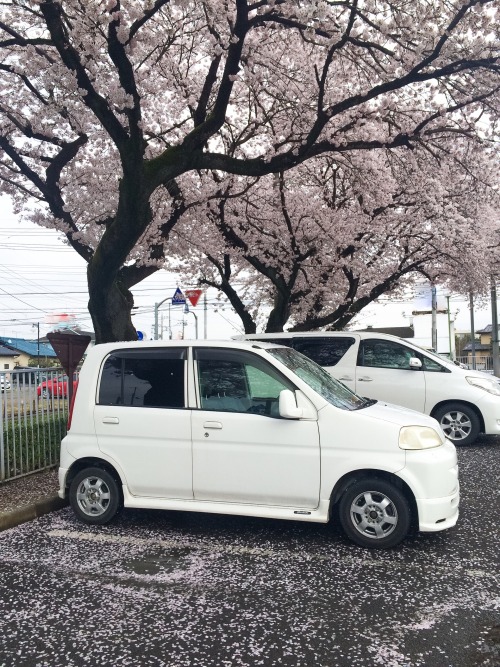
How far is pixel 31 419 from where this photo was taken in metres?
7.26

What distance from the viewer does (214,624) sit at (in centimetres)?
352

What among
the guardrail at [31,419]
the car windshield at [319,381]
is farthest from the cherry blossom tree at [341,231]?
the car windshield at [319,381]

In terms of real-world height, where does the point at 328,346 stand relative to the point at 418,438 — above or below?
above

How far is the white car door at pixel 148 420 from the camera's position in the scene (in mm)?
5199

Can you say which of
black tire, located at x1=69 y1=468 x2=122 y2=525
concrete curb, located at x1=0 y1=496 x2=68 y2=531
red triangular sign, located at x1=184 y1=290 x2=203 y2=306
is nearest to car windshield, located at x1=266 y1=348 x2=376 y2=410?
black tire, located at x1=69 y1=468 x2=122 y2=525

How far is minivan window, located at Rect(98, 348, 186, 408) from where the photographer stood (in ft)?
17.6

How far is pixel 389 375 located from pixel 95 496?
19.1 ft

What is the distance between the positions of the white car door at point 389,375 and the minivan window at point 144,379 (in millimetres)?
5275

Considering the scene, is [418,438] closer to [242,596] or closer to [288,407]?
[288,407]

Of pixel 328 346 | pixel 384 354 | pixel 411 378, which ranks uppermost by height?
pixel 328 346

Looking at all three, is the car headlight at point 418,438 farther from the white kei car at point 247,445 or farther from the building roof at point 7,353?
the building roof at point 7,353

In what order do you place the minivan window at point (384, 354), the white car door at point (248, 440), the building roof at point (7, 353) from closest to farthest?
1. the white car door at point (248, 440)
2. the minivan window at point (384, 354)
3. the building roof at point (7, 353)

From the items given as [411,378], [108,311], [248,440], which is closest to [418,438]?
[248,440]

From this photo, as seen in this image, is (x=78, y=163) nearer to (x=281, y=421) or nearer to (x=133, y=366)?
(x=133, y=366)
